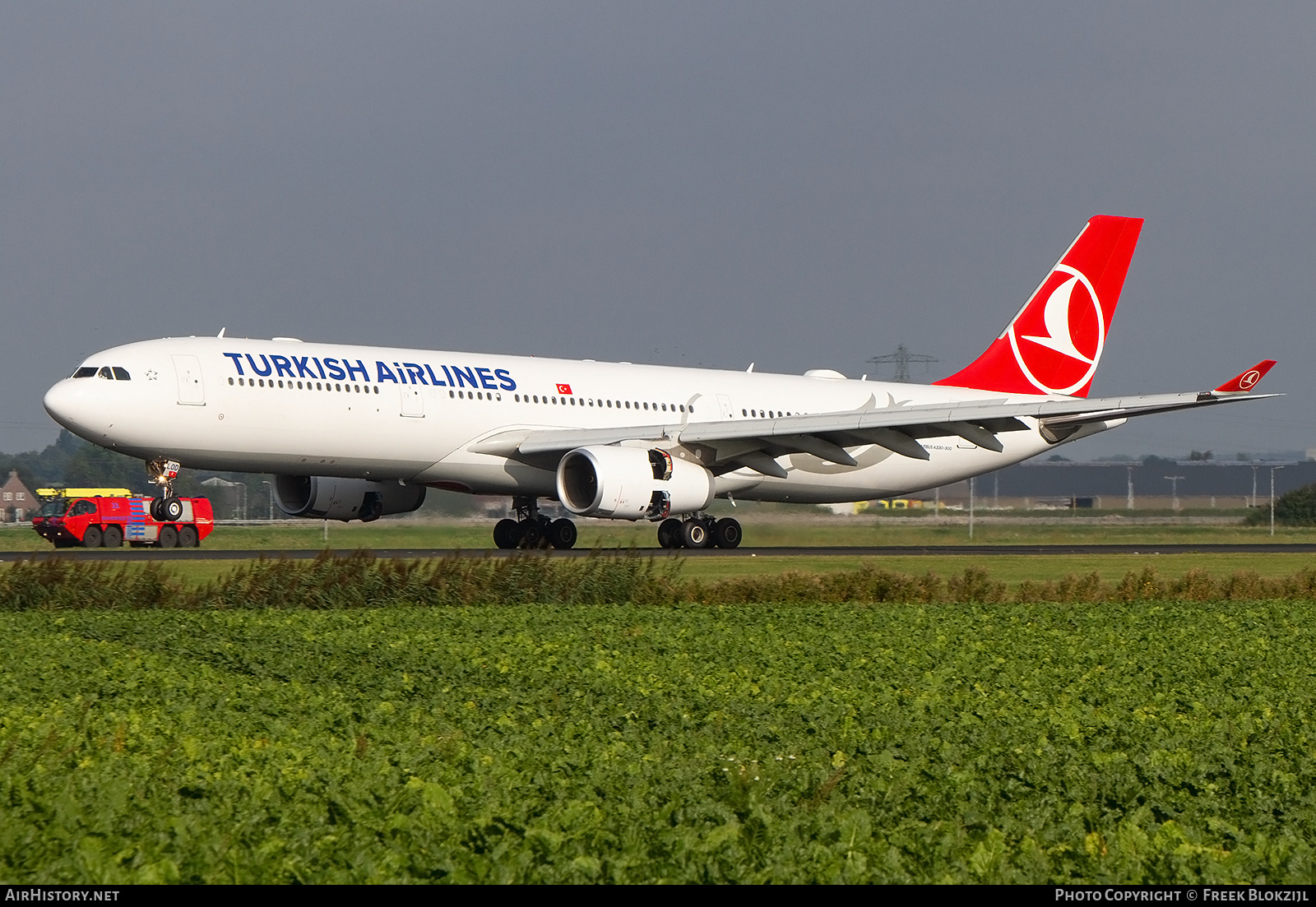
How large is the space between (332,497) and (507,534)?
381 centimetres

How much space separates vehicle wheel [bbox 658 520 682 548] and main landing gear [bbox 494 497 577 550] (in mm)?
1914

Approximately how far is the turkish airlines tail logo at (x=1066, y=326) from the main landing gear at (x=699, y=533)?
8931 mm

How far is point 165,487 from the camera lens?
27.9m

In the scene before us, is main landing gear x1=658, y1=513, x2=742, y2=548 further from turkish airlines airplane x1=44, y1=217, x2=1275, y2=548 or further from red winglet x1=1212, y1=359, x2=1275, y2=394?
red winglet x1=1212, y1=359, x2=1275, y2=394

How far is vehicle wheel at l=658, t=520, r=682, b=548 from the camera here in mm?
32562

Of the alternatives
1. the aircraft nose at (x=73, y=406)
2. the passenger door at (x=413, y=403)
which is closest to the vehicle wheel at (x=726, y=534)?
the passenger door at (x=413, y=403)

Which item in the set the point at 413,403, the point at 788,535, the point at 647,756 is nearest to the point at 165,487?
the point at 413,403

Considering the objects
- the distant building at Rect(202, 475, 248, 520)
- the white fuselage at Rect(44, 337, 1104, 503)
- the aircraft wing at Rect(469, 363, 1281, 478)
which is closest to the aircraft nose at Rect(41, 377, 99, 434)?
the white fuselage at Rect(44, 337, 1104, 503)

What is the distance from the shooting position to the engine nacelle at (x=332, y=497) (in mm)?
32562

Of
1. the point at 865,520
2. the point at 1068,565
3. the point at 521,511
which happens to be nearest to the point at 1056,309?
the point at 865,520

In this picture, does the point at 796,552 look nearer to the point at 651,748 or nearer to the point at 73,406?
the point at 73,406

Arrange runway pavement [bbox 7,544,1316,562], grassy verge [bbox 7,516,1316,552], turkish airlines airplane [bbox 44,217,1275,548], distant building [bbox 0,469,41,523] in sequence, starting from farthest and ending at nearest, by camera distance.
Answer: distant building [bbox 0,469,41,523], grassy verge [bbox 7,516,1316,552], runway pavement [bbox 7,544,1316,562], turkish airlines airplane [bbox 44,217,1275,548]

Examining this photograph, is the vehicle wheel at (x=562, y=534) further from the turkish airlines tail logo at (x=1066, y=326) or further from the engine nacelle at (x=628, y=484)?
the turkish airlines tail logo at (x=1066, y=326)

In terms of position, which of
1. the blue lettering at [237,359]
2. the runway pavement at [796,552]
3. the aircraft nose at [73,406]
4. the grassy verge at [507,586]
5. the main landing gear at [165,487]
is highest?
the blue lettering at [237,359]
